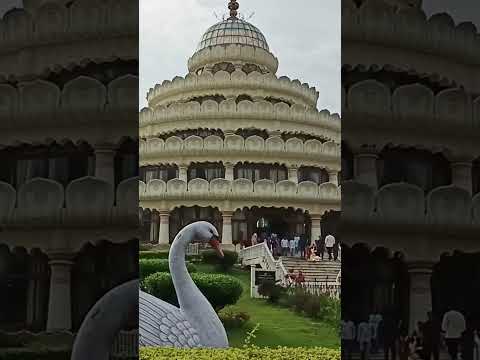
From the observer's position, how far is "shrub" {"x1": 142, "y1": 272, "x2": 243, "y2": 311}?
764 centimetres

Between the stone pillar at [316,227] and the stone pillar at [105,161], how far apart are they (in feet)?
17.9

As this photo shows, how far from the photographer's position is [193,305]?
6746 millimetres

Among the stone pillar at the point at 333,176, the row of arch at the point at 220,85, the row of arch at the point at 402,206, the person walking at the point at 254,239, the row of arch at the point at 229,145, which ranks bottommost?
the person walking at the point at 254,239

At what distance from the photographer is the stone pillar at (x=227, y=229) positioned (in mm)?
8656

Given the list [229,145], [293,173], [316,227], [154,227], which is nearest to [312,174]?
[293,173]

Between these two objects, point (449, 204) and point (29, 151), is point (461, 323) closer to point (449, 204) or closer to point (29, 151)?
point (449, 204)

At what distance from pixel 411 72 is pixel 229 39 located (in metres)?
6.46

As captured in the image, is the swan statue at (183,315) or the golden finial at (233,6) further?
the golden finial at (233,6)

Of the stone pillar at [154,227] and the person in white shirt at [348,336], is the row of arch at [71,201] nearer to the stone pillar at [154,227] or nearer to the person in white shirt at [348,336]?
the person in white shirt at [348,336]

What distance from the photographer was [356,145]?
4609mm

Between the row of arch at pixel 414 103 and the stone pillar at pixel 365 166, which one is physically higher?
the row of arch at pixel 414 103

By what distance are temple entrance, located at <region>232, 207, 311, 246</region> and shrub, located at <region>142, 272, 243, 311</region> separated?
1370 mm

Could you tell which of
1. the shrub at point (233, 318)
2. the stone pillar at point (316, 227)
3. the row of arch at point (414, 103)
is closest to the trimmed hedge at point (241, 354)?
the shrub at point (233, 318)

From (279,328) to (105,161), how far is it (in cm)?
408
